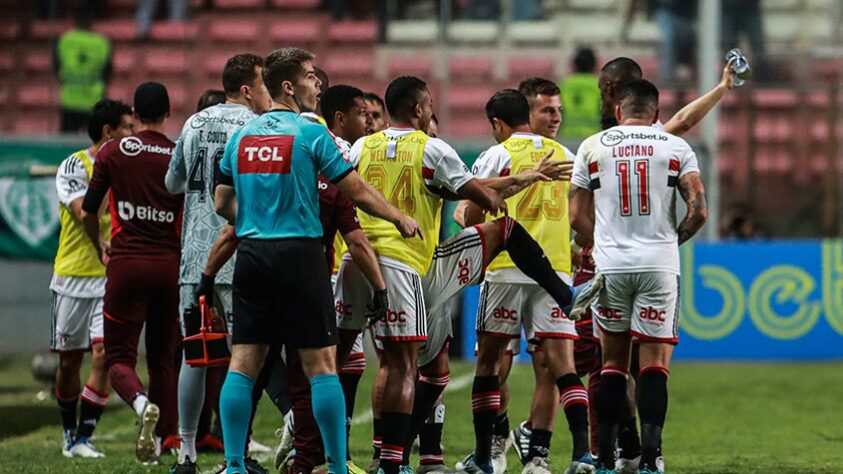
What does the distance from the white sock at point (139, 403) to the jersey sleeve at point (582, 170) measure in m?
2.78

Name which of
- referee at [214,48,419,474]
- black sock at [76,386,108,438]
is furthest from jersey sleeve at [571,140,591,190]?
black sock at [76,386,108,438]

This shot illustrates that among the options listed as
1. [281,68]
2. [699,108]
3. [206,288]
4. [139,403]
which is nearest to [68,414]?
[139,403]

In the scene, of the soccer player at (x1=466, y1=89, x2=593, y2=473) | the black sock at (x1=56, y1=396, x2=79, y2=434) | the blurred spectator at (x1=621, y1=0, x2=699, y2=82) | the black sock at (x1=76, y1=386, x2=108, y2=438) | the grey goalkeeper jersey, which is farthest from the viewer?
the blurred spectator at (x1=621, y1=0, x2=699, y2=82)

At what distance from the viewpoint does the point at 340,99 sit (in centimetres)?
820

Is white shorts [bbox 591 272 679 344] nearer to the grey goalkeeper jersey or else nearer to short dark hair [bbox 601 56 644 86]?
short dark hair [bbox 601 56 644 86]

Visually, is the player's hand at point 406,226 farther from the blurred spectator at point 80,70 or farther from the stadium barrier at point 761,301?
the blurred spectator at point 80,70

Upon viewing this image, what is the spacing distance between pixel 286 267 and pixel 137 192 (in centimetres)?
237

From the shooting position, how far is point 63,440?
33.8ft

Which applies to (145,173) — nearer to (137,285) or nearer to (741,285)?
(137,285)

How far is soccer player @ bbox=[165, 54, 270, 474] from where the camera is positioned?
7.81m

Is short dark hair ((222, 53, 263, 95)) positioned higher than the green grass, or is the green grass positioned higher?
short dark hair ((222, 53, 263, 95))

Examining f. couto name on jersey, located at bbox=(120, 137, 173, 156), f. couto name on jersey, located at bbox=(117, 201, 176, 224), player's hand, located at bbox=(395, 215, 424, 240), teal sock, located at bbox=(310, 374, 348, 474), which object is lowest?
teal sock, located at bbox=(310, 374, 348, 474)

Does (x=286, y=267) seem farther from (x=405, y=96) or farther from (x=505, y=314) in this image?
(x=505, y=314)

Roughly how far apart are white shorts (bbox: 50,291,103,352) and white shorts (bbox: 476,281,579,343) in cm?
304
